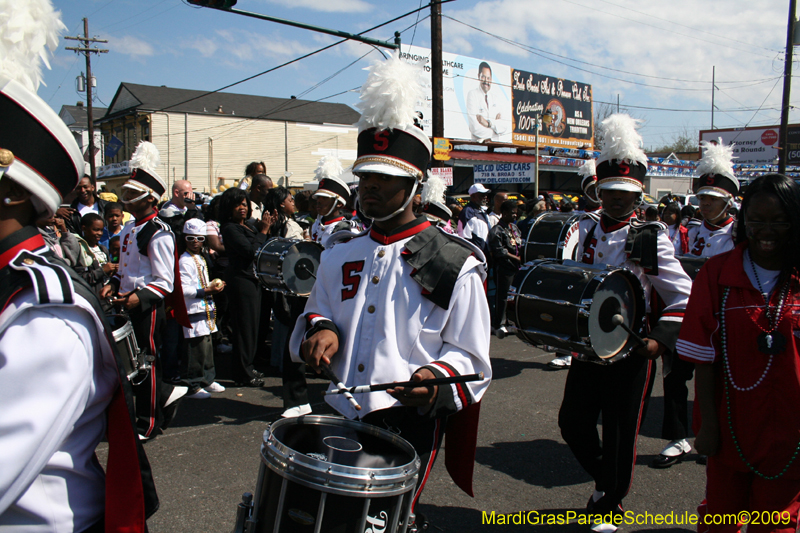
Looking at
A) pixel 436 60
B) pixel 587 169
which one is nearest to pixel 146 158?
pixel 587 169

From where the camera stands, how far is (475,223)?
9.92 metres

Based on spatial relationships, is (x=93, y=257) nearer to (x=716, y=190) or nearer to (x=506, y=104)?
(x=716, y=190)

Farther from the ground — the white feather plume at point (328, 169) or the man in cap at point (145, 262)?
the white feather plume at point (328, 169)

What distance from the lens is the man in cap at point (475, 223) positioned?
978 centimetres

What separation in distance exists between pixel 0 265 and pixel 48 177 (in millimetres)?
240

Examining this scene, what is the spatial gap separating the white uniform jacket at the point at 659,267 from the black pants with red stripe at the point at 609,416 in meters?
0.29

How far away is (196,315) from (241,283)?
668mm

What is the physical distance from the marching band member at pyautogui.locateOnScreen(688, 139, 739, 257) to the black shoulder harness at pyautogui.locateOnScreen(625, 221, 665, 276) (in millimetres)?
2753

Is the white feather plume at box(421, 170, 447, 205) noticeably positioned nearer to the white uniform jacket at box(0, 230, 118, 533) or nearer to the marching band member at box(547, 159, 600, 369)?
the marching band member at box(547, 159, 600, 369)

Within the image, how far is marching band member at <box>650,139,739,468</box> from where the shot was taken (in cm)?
486

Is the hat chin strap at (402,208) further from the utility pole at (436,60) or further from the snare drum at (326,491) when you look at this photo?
the utility pole at (436,60)

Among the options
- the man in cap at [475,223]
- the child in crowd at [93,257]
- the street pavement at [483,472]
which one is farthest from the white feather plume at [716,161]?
the child in crowd at [93,257]

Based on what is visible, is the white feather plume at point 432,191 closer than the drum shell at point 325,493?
No

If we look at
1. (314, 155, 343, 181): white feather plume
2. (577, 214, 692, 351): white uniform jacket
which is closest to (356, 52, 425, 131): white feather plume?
(577, 214, 692, 351): white uniform jacket
